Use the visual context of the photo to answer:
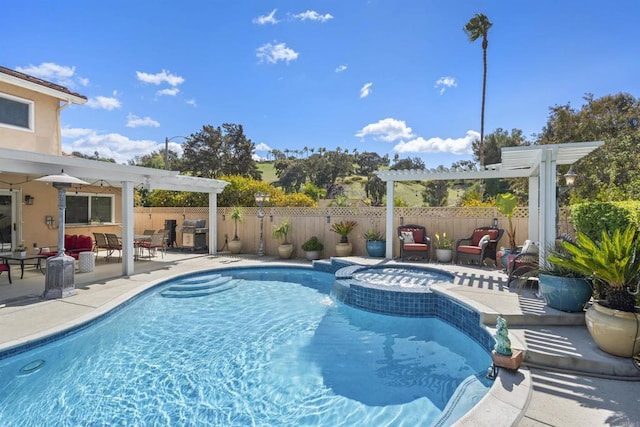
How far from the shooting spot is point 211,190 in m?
12.7

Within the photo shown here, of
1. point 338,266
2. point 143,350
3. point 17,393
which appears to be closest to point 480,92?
point 338,266

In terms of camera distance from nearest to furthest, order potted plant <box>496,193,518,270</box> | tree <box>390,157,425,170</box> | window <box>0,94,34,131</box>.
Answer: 1. window <box>0,94,34,131</box>
2. potted plant <box>496,193,518,270</box>
3. tree <box>390,157,425,170</box>

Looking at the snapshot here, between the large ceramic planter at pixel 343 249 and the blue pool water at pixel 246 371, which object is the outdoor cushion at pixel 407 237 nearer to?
the large ceramic planter at pixel 343 249

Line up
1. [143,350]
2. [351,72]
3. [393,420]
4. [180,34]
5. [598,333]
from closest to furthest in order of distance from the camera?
[393,420], [598,333], [143,350], [180,34], [351,72]

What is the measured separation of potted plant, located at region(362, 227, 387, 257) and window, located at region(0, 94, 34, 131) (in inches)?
419

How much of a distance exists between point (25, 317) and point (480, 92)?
23.0m

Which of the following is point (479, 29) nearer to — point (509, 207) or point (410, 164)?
point (509, 207)

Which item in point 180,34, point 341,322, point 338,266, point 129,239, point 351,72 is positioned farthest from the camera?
point 351,72

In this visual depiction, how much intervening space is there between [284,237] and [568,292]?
901 centimetres

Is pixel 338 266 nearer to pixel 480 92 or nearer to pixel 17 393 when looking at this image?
pixel 17 393

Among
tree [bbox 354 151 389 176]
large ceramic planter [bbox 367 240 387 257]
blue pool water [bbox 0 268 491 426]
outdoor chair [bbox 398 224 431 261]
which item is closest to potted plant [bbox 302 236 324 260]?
large ceramic planter [bbox 367 240 387 257]

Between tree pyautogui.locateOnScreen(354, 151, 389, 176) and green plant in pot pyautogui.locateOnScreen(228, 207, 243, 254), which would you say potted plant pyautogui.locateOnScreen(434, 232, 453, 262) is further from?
tree pyautogui.locateOnScreen(354, 151, 389, 176)

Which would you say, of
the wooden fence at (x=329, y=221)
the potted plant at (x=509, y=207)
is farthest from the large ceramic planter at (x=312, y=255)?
the potted plant at (x=509, y=207)

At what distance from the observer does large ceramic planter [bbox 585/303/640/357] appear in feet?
10.8
